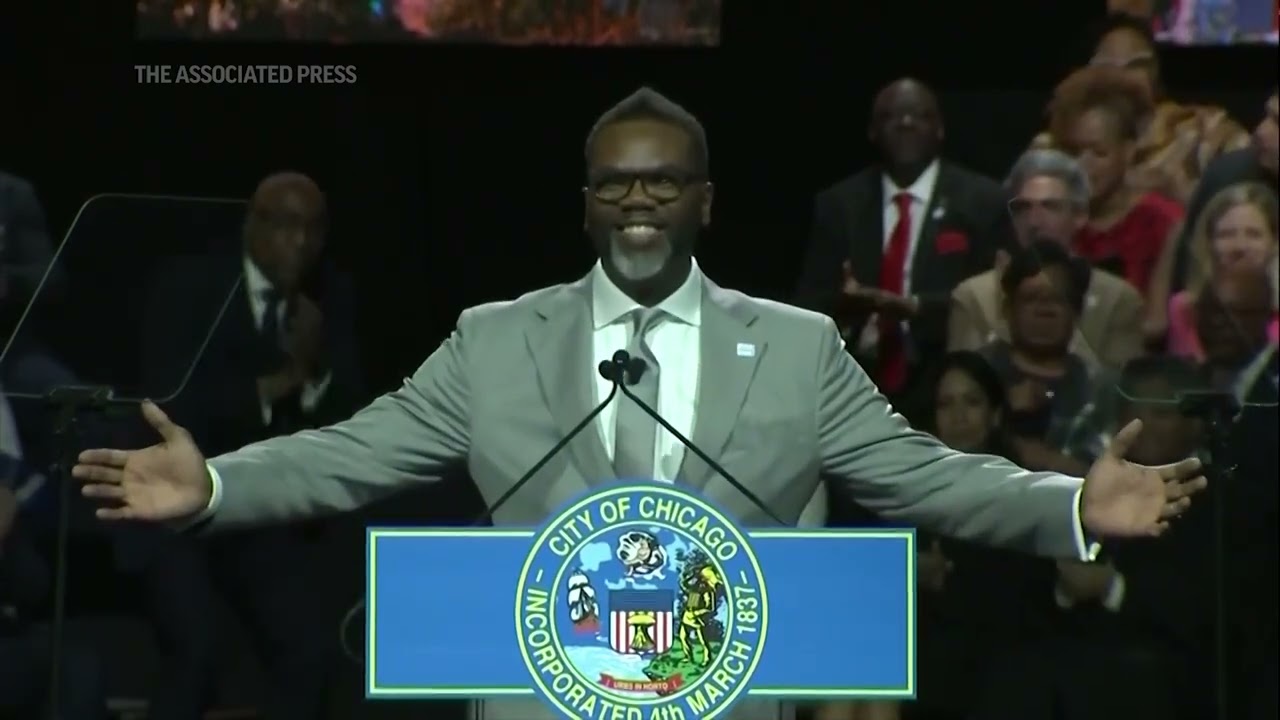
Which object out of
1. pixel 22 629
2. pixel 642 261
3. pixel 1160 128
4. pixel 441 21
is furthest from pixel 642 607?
pixel 1160 128

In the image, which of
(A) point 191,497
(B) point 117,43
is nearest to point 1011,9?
(B) point 117,43

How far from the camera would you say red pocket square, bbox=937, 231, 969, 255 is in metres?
4.48

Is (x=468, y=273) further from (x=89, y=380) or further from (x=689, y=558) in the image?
(x=689, y=558)

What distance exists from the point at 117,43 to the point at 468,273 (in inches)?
31.0

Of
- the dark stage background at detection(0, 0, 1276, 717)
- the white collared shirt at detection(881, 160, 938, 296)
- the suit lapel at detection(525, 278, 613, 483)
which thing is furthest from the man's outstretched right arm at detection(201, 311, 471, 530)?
the white collared shirt at detection(881, 160, 938, 296)

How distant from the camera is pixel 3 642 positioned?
4445 mm

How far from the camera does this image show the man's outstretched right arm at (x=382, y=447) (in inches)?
136

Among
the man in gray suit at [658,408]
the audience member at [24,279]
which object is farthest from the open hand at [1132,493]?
the audience member at [24,279]

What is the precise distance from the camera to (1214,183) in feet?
15.1

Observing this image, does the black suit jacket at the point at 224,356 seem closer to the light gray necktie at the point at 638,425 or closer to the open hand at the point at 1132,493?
the light gray necktie at the point at 638,425

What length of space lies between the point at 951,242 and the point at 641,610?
1.55m

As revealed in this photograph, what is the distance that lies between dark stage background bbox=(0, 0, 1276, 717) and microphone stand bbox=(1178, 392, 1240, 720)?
0.58 metres

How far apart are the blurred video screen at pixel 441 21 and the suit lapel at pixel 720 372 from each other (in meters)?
0.97

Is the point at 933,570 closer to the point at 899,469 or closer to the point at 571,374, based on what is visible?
the point at 899,469
